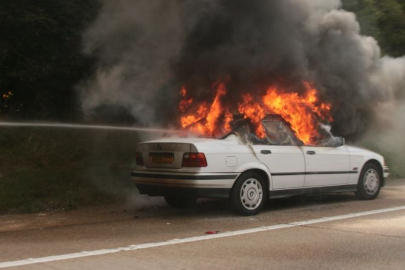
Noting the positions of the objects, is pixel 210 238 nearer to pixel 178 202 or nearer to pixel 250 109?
pixel 178 202

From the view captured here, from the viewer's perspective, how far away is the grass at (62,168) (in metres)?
9.03

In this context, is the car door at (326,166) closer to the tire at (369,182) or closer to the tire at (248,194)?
the tire at (369,182)

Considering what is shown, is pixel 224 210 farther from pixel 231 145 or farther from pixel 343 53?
pixel 343 53

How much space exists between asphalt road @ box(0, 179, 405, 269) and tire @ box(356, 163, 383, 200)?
11.6 inches

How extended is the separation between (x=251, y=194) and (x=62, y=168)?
462cm

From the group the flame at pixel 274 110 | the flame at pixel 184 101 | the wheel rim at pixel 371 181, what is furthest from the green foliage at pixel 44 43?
the wheel rim at pixel 371 181

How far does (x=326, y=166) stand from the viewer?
351 inches

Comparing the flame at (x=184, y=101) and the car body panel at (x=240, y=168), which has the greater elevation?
the flame at (x=184, y=101)

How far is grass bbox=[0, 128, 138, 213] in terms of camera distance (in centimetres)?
903

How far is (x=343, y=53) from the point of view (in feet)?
32.9

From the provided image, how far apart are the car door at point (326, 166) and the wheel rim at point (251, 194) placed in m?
1.01

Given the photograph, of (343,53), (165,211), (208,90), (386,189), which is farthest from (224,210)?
(386,189)

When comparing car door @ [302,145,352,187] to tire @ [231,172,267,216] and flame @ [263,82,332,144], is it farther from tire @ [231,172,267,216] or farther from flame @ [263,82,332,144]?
tire @ [231,172,267,216]

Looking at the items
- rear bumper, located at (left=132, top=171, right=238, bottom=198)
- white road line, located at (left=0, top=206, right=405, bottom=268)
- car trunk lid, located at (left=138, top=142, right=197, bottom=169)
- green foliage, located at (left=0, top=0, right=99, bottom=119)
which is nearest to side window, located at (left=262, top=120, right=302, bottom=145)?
rear bumper, located at (left=132, top=171, right=238, bottom=198)
